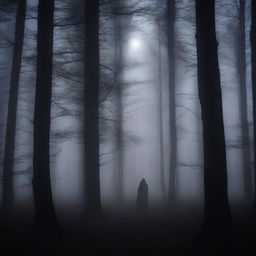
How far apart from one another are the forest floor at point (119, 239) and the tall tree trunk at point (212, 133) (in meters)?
0.54

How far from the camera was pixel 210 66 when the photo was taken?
754cm

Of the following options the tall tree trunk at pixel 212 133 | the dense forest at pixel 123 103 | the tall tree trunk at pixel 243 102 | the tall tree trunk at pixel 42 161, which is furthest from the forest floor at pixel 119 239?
the tall tree trunk at pixel 243 102

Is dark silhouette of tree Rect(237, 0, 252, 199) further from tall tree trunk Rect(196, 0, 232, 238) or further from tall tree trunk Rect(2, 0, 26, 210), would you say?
tall tree trunk Rect(2, 0, 26, 210)

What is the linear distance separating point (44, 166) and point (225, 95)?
1668 centimetres

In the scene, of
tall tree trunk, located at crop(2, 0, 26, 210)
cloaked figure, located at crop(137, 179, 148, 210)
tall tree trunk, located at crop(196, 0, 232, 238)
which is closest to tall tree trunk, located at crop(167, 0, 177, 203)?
cloaked figure, located at crop(137, 179, 148, 210)

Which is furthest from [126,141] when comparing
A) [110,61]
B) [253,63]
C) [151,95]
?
[253,63]

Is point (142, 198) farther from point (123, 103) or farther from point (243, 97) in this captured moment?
point (243, 97)

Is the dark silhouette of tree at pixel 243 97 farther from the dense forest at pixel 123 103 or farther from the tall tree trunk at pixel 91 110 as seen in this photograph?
the tall tree trunk at pixel 91 110

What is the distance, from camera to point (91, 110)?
1170cm

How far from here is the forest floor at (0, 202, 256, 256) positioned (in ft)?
21.4

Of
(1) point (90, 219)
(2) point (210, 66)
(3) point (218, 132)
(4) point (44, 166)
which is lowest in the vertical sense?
(1) point (90, 219)

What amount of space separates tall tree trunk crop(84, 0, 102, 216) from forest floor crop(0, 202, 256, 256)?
1520mm

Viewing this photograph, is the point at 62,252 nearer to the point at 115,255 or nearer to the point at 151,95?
the point at 115,255

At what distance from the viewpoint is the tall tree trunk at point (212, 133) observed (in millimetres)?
7195
